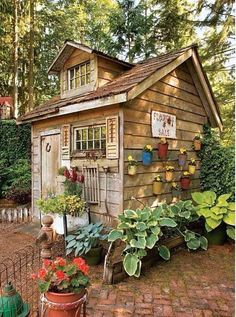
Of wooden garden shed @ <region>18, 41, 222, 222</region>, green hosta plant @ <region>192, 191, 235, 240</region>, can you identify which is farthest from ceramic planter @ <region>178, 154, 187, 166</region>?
green hosta plant @ <region>192, 191, 235, 240</region>

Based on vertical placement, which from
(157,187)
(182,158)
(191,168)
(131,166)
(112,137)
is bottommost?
(157,187)

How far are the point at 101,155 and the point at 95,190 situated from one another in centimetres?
73

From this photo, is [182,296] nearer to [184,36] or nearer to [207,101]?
[207,101]

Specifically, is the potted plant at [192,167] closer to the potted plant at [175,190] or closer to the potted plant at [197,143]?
the potted plant at [197,143]

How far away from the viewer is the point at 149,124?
18.3 ft

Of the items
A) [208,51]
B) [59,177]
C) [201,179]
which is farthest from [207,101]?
[59,177]

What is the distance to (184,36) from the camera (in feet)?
33.7

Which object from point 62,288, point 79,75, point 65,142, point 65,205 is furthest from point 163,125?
point 62,288

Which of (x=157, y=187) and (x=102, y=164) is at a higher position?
(x=102, y=164)

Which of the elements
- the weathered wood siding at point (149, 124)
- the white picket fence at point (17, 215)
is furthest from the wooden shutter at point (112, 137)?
the white picket fence at point (17, 215)

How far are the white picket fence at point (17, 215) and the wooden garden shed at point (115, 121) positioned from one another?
0.59 m

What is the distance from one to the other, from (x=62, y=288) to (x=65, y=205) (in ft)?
8.52

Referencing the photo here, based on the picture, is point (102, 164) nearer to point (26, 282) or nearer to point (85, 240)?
point (85, 240)

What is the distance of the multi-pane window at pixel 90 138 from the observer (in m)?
5.59
